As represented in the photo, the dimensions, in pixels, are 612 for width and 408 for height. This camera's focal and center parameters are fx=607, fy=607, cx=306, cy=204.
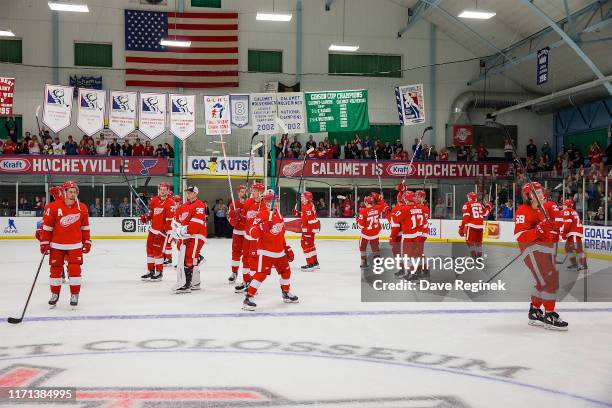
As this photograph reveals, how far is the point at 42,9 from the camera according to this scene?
26.8m

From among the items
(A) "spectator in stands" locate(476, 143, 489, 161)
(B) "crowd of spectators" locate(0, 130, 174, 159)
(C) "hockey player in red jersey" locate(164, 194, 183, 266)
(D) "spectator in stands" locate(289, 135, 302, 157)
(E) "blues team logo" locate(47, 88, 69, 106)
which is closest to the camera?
(C) "hockey player in red jersey" locate(164, 194, 183, 266)

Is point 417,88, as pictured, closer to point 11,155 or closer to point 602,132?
point 602,132

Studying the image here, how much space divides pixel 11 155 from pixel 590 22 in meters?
21.1

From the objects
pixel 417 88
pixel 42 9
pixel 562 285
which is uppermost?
pixel 42 9

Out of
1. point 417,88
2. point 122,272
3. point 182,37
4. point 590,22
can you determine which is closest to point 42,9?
point 182,37

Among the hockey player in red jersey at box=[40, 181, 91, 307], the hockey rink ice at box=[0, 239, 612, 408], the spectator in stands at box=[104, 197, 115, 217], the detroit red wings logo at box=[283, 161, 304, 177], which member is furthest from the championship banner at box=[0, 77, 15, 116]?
the hockey player in red jersey at box=[40, 181, 91, 307]

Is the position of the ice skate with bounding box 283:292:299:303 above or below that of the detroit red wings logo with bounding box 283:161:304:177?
below

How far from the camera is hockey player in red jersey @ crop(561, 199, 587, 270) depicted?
13.2 metres

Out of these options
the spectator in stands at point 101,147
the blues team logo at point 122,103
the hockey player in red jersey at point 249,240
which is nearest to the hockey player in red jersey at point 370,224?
the hockey player in red jersey at point 249,240

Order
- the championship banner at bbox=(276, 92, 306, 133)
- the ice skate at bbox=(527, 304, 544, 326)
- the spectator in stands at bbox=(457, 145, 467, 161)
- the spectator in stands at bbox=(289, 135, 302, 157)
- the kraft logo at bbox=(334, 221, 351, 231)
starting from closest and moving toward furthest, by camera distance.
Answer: the ice skate at bbox=(527, 304, 544, 326) → the championship banner at bbox=(276, 92, 306, 133) → the kraft logo at bbox=(334, 221, 351, 231) → the spectator in stands at bbox=(289, 135, 302, 157) → the spectator in stands at bbox=(457, 145, 467, 161)

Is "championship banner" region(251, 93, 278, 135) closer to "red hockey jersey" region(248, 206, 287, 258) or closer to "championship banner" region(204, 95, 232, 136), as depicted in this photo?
"championship banner" region(204, 95, 232, 136)

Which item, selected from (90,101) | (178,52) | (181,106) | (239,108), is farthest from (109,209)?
(178,52)

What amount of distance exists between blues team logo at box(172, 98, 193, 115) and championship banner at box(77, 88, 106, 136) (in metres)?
2.13

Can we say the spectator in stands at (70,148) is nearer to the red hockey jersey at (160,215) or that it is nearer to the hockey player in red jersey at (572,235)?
the red hockey jersey at (160,215)
